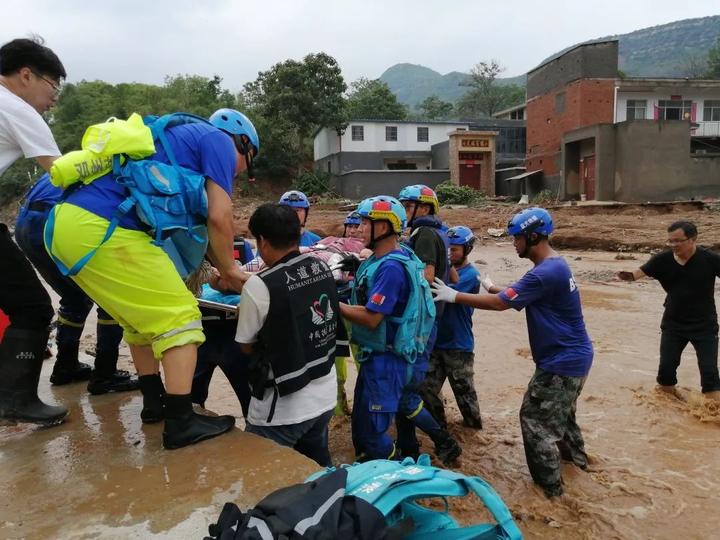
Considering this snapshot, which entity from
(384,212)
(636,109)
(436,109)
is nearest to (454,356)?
(384,212)

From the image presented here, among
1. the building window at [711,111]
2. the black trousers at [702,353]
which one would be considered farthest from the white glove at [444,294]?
the building window at [711,111]

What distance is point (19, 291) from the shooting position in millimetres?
2951

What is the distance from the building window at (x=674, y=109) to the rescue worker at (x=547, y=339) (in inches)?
1483

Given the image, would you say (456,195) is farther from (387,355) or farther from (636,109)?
(387,355)

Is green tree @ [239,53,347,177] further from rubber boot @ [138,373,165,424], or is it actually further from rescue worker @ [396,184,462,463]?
rubber boot @ [138,373,165,424]

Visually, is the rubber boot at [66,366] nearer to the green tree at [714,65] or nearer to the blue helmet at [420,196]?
the blue helmet at [420,196]

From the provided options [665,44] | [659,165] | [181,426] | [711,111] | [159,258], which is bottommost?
[181,426]

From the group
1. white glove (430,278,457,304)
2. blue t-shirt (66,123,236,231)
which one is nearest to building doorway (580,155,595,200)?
white glove (430,278,457,304)

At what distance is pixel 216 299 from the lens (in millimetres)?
3660

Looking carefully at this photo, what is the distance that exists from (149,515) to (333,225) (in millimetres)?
21370

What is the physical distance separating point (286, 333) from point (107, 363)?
1.72 m

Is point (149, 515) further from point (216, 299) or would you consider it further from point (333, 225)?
point (333, 225)

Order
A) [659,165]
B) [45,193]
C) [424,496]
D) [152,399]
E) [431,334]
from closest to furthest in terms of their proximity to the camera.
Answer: [424,496]
[152,399]
[45,193]
[431,334]
[659,165]

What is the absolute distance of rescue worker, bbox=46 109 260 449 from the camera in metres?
2.61
